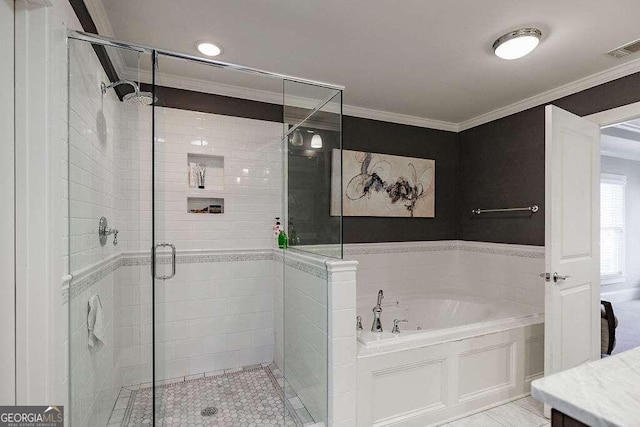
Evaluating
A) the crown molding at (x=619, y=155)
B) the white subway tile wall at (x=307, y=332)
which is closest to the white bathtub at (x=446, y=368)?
the white subway tile wall at (x=307, y=332)

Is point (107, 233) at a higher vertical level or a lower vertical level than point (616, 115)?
lower

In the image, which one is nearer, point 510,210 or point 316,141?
point 316,141

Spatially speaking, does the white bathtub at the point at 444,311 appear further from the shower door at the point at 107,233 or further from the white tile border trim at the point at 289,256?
the shower door at the point at 107,233

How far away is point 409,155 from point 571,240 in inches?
67.9

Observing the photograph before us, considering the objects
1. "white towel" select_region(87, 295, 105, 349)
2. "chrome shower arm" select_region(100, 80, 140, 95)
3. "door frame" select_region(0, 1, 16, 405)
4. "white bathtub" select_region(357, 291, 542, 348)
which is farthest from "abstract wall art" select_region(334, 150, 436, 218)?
"door frame" select_region(0, 1, 16, 405)

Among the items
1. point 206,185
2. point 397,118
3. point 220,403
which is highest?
point 397,118

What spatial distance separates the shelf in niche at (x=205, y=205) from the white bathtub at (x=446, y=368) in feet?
5.16

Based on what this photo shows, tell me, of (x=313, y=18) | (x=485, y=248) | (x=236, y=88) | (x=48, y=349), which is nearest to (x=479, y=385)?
(x=485, y=248)

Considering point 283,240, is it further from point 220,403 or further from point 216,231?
point 220,403

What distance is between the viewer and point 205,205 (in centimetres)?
273

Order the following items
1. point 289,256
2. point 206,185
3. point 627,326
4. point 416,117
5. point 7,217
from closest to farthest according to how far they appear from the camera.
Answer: point 7,217 → point 289,256 → point 206,185 → point 416,117 → point 627,326

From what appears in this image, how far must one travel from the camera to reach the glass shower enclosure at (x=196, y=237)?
66.9 inches

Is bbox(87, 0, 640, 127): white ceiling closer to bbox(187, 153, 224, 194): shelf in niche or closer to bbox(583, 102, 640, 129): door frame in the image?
bbox(583, 102, 640, 129): door frame

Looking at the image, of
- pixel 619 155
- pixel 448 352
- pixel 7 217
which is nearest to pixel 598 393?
pixel 448 352
